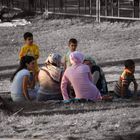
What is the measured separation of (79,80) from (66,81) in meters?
0.24

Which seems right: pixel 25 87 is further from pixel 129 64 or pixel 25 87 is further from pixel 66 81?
pixel 129 64

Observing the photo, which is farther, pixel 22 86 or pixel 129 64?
pixel 22 86

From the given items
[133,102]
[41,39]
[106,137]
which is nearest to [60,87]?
[133,102]

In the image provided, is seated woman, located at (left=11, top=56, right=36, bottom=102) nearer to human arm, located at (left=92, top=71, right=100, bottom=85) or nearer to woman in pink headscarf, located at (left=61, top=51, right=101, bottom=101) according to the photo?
woman in pink headscarf, located at (left=61, top=51, right=101, bottom=101)

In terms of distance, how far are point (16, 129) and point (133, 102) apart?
2436mm

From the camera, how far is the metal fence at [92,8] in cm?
2527

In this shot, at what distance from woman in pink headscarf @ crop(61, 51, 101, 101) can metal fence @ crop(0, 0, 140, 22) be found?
15.2 metres

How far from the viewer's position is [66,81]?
A: 31.6ft

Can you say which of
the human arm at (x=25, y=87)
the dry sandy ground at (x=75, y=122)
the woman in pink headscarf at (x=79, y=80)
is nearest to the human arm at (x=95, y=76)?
the woman in pink headscarf at (x=79, y=80)

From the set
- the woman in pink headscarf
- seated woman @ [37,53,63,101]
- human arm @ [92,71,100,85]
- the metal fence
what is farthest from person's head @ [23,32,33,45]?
the metal fence

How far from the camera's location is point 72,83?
9.58 m

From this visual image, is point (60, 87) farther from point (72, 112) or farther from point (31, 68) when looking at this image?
point (72, 112)

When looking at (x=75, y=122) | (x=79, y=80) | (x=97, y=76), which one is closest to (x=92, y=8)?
(x=97, y=76)

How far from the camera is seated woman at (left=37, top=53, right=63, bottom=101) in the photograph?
400 inches
